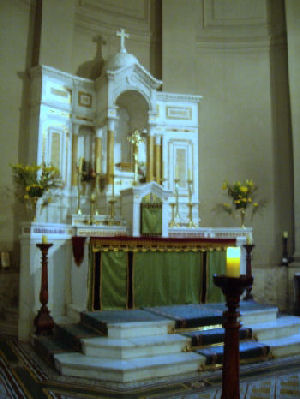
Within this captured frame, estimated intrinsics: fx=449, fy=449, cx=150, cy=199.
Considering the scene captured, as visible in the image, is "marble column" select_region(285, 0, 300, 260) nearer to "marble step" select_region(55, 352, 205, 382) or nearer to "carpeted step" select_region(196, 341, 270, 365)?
"carpeted step" select_region(196, 341, 270, 365)

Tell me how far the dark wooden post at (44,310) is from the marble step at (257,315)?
2757 mm

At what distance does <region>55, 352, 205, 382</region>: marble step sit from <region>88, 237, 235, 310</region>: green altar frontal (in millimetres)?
1460

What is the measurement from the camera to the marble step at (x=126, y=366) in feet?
15.5

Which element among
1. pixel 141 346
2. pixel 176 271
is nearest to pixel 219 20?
pixel 176 271

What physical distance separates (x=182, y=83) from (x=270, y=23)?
9.28 feet

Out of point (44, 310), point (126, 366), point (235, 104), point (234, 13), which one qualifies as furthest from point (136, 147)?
point (126, 366)

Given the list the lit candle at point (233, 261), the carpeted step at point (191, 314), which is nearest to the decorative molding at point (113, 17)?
the carpeted step at point (191, 314)

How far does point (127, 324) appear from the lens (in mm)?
5586

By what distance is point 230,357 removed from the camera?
3.20 metres

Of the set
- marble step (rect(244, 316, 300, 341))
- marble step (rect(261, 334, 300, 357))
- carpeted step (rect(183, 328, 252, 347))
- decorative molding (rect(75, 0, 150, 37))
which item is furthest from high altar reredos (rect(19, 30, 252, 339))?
carpeted step (rect(183, 328, 252, 347))

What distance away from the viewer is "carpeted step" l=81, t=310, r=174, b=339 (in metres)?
5.55

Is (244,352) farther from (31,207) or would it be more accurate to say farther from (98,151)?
(98,151)

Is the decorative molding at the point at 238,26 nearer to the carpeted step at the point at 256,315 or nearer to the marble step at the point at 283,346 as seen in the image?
the carpeted step at the point at 256,315

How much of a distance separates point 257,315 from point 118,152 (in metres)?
4.66
